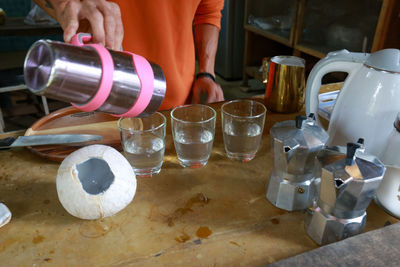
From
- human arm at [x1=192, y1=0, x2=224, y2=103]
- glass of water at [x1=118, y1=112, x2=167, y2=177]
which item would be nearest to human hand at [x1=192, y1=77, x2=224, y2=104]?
human arm at [x1=192, y1=0, x2=224, y2=103]

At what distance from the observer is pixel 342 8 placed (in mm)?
1869

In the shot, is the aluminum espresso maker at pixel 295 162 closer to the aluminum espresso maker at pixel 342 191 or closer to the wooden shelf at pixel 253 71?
the aluminum espresso maker at pixel 342 191

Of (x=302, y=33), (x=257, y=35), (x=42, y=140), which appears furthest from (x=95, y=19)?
(x=257, y=35)

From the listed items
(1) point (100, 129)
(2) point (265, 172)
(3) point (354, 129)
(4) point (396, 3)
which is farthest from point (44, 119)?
(4) point (396, 3)

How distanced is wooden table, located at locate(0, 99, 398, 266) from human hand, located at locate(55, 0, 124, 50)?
0.29 metres

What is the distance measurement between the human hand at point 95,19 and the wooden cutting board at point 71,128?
241mm

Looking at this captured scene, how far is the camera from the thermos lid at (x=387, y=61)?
579mm

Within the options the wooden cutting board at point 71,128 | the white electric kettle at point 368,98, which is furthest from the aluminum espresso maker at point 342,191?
the wooden cutting board at point 71,128

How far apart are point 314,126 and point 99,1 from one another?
0.49m

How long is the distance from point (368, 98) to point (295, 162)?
197mm

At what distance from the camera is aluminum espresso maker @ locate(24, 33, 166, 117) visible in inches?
17.4

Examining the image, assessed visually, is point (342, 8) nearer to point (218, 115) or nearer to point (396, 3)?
point (396, 3)

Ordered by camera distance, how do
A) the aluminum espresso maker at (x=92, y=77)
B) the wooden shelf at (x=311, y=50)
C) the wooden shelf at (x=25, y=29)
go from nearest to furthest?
the aluminum espresso maker at (x=92, y=77)
the wooden shelf at (x=311, y=50)
the wooden shelf at (x=25, y=29)

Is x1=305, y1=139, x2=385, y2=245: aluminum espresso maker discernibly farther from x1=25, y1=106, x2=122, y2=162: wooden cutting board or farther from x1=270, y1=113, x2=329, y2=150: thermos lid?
x1=25, y1=106, x2=122, y2=162: wooden cutting board
